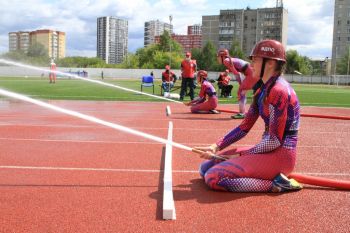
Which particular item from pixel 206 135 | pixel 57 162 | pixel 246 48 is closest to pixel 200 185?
pixel 57 162

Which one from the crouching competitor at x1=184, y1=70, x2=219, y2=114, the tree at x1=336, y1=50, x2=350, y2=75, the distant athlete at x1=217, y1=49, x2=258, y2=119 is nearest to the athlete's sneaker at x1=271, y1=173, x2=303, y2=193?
A: the distant athlete at x1=217, y1=49, x2=258, y2=119

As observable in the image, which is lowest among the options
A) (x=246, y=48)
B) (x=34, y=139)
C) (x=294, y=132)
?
(x=34, y=139)

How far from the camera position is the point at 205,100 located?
50.2 feet

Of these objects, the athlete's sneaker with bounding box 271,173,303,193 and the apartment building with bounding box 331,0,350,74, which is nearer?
the athlete's sneaker with bounding box 271,173,303,193

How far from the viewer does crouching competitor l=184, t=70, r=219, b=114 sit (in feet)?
49.6

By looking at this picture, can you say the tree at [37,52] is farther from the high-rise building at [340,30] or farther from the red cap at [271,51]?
the high-rise building at [340,30]

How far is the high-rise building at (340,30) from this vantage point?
377 feet

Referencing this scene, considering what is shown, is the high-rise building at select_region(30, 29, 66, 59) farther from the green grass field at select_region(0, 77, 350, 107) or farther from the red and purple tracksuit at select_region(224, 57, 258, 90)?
the red and purple tracksuit at select_region(224, 57, 258, 90)

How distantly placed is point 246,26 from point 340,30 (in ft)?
82.8

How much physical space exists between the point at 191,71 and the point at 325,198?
1642cm

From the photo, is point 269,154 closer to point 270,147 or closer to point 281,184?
point 270,147

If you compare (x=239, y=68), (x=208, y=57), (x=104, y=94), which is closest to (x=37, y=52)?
(x=104, y=94)

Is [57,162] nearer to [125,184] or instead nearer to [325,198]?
[125,184]

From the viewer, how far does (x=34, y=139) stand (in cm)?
919
